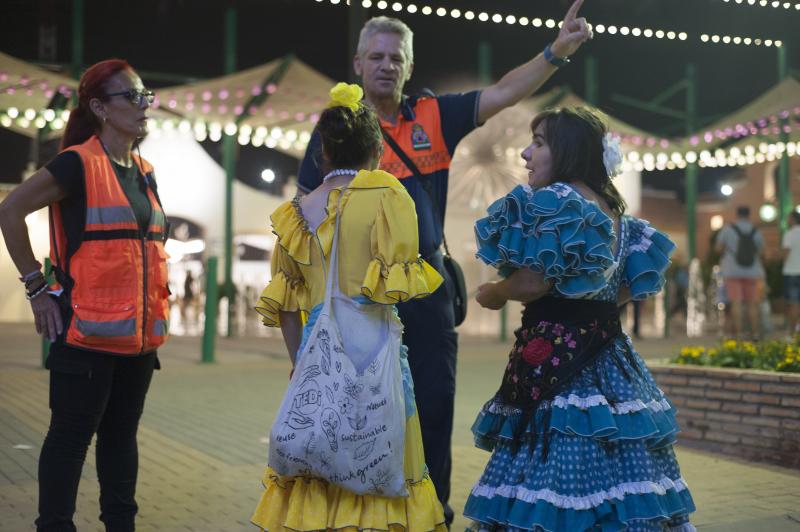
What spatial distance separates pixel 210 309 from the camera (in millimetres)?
11258

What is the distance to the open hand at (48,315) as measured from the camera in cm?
357

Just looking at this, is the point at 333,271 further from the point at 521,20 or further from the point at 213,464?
the point at 213,464

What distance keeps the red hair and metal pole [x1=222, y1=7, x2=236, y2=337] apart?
39.8 feet

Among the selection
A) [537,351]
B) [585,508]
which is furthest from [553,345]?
[585,508]

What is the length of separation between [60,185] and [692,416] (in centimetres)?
433

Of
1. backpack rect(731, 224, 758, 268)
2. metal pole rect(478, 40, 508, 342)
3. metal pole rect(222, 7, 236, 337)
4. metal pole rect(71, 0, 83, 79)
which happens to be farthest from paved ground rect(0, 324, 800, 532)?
metal pole rect(478, 40, 508, 342)

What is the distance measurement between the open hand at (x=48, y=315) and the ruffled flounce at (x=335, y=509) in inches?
38.8

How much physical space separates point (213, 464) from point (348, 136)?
314 cm

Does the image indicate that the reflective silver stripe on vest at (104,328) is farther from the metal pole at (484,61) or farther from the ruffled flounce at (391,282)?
the metal pole at (484,61)

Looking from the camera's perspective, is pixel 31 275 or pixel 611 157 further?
pixel 31 275

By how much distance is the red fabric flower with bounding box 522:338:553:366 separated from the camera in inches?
128

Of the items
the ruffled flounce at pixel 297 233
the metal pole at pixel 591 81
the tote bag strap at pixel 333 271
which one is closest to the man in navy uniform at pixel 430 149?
the ruffled flounce at pixel 297 233

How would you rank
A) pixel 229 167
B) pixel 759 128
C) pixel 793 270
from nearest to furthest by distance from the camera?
pixel 759 128
pixel 793 270
pixel 229 167

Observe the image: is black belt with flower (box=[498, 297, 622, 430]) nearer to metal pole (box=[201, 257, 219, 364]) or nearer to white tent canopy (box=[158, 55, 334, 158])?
metal pole (box=[201, 257, 219, 364])
